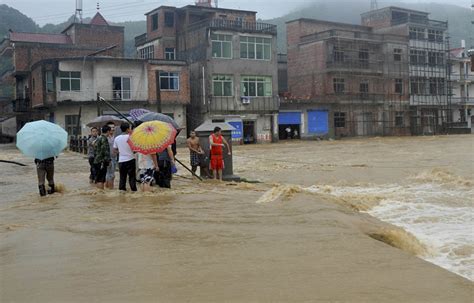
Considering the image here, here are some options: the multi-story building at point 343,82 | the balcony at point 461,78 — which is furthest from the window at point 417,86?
the balcony at point 461,78

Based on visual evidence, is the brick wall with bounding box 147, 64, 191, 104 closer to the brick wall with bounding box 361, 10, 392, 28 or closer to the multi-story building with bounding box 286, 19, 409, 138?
the multi-story building with bounding box 286, 19, 409, 138

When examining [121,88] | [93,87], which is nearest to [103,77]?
[93,87]

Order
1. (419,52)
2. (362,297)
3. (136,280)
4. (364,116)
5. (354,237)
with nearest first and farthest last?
1. (362,297)
2. (136,280)
3. (354,237)
4. (364,116)
5. (419,52)

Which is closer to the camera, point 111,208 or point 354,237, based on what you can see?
point 354,237

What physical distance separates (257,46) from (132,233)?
4244 cm

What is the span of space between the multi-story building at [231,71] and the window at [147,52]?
244cm

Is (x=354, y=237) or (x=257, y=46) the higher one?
(x=257, y=46)

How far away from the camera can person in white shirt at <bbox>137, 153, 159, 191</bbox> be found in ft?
34.8

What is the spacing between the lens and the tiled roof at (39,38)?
167ft

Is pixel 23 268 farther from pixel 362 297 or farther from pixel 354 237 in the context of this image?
pixel 354 237

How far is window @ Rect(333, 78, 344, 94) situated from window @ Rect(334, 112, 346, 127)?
7.38ft

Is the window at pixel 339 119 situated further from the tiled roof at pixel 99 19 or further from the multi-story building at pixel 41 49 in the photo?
the tiled roof at pixel 99 19

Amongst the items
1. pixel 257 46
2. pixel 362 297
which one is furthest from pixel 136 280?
pixel 257 46

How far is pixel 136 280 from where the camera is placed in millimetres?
5020
